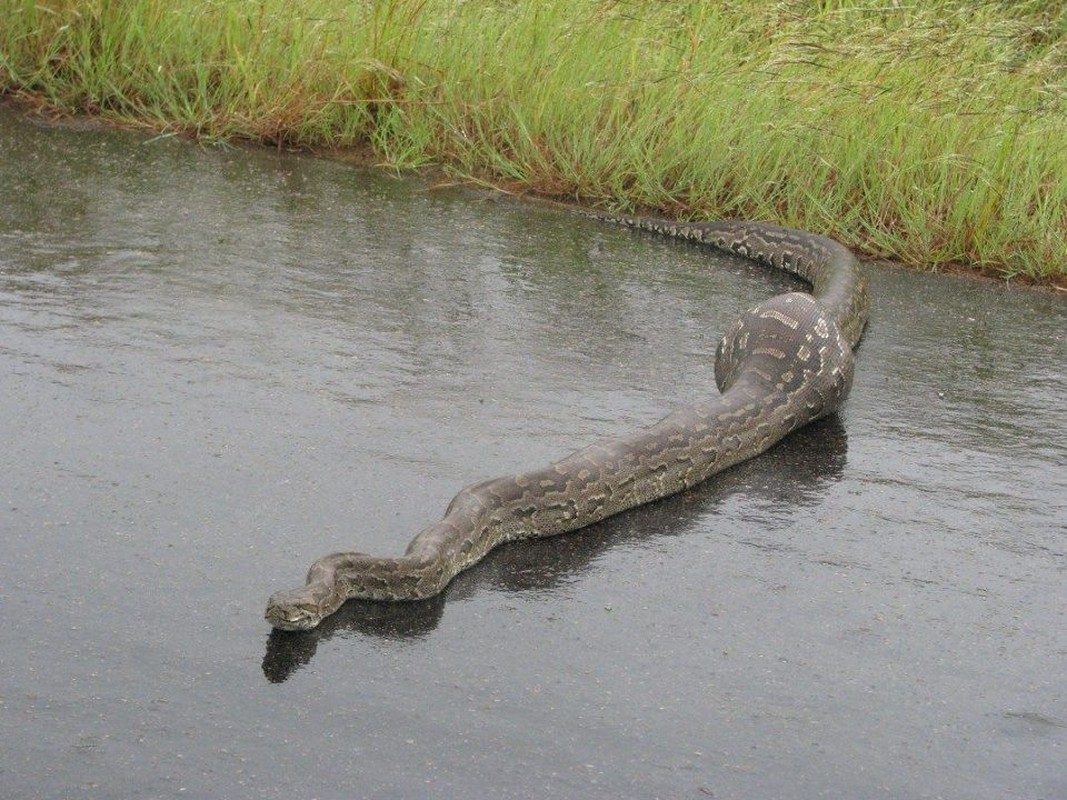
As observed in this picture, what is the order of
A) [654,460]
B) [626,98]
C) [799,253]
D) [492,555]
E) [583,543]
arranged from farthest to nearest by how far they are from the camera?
[626,98]
[799,253]
[654,460]
[583,543]
[492,555]

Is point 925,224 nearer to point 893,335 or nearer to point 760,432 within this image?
point 893,335

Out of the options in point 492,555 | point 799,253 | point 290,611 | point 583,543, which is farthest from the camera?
point 799,253

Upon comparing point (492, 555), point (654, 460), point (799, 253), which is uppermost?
point (799, 253)

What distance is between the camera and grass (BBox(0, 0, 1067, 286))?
39.8ft

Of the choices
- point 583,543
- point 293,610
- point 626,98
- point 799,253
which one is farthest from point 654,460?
point 626,98

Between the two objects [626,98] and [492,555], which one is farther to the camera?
[626,98]

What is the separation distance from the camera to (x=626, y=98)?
12.6 meters

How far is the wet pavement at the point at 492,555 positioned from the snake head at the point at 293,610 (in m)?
0.07

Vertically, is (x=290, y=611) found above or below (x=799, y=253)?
below

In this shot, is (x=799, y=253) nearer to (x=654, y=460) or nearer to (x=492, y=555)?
(x=654, y=460)

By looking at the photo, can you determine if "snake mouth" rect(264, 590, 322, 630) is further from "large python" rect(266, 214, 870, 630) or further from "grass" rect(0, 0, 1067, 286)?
"grass" rect(0, 0, 1067, 286)

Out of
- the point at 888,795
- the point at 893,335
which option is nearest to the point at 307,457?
the point at 888,795

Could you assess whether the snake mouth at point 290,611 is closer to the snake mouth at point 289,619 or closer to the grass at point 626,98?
the snake mouth at point 289,619

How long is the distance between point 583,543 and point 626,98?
257 inches
